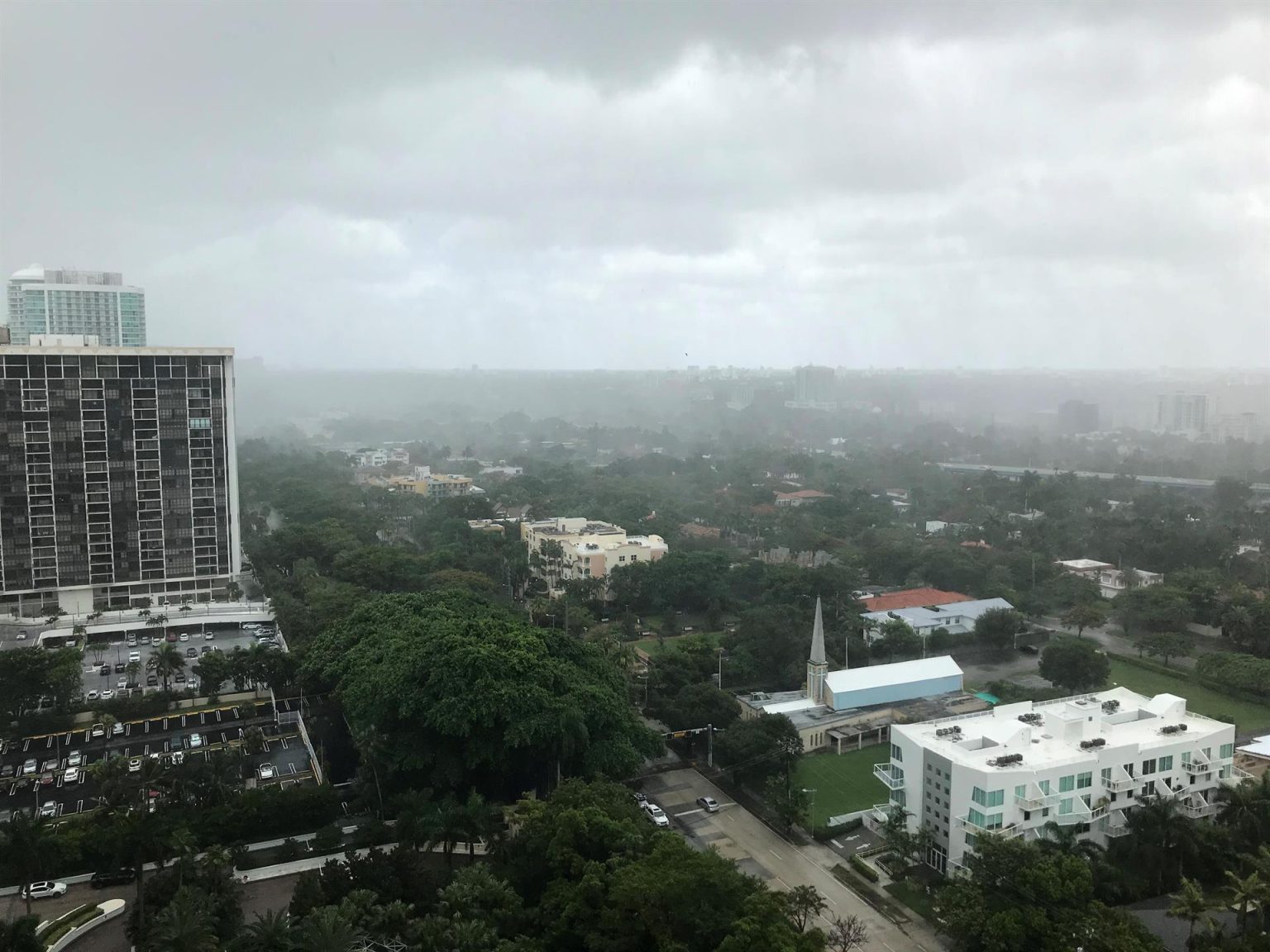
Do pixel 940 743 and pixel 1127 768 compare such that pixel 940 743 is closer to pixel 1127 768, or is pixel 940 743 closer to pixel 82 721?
pixel 1127 768

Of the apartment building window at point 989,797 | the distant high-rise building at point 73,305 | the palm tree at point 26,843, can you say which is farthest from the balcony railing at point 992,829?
the distant high-rise building at point 73,305

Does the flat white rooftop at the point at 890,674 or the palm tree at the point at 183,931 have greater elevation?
the palm tree at the point at 183,931

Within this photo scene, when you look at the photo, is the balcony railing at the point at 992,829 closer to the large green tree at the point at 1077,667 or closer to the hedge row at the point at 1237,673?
the large green tree at the point at 1077,667

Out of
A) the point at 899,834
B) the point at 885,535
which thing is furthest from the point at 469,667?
the point at 885,535

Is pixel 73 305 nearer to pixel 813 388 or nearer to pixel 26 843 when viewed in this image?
pixel 26 843

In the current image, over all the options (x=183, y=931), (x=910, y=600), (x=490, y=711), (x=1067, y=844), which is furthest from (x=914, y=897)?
(x=910, y=600)

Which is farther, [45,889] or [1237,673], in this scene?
[1237,673]
